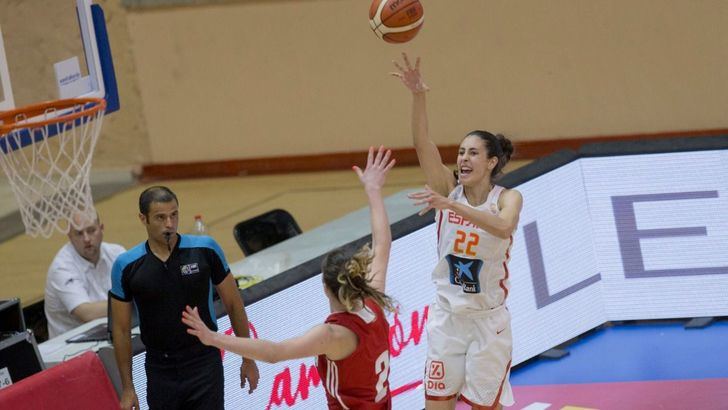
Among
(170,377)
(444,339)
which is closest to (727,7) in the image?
(444,339)

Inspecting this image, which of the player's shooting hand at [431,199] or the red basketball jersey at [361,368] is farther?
the player's shooting hand at [431,199]

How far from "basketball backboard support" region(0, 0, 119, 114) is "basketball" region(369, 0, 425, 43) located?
1930 millimetres

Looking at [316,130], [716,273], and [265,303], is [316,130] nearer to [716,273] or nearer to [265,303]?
[716,273]

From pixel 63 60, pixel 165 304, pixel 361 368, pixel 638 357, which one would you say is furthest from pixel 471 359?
pixel 63 60

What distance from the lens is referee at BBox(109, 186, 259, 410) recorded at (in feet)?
17.2

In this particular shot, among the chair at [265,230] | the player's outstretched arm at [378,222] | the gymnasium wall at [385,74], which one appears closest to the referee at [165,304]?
the player's outstretched arm at [378,222]

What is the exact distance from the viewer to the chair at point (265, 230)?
32.0ft

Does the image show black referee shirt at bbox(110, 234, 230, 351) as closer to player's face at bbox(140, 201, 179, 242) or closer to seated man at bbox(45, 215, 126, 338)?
player's face at bbox(140, 201, 179, 242)

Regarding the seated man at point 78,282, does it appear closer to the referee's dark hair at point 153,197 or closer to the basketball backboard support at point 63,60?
the basketball backboard support at point 63,60

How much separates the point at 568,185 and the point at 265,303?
301 centimetres

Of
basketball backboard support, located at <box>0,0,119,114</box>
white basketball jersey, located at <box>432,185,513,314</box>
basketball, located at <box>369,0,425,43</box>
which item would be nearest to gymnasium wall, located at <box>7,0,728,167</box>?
basketball backboard support, located at <box>0,0,119,114</box>

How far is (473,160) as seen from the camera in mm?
6055

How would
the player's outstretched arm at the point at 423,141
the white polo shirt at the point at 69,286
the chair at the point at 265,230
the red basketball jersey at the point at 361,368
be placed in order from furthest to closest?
the chair at the point at 265,230, the white polo shirt at the point at 69,286, the player's outstretched arm at the point at 423,141, the red basketball jersey at the point at 361,368

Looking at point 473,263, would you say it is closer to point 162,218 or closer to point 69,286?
point 162,218
